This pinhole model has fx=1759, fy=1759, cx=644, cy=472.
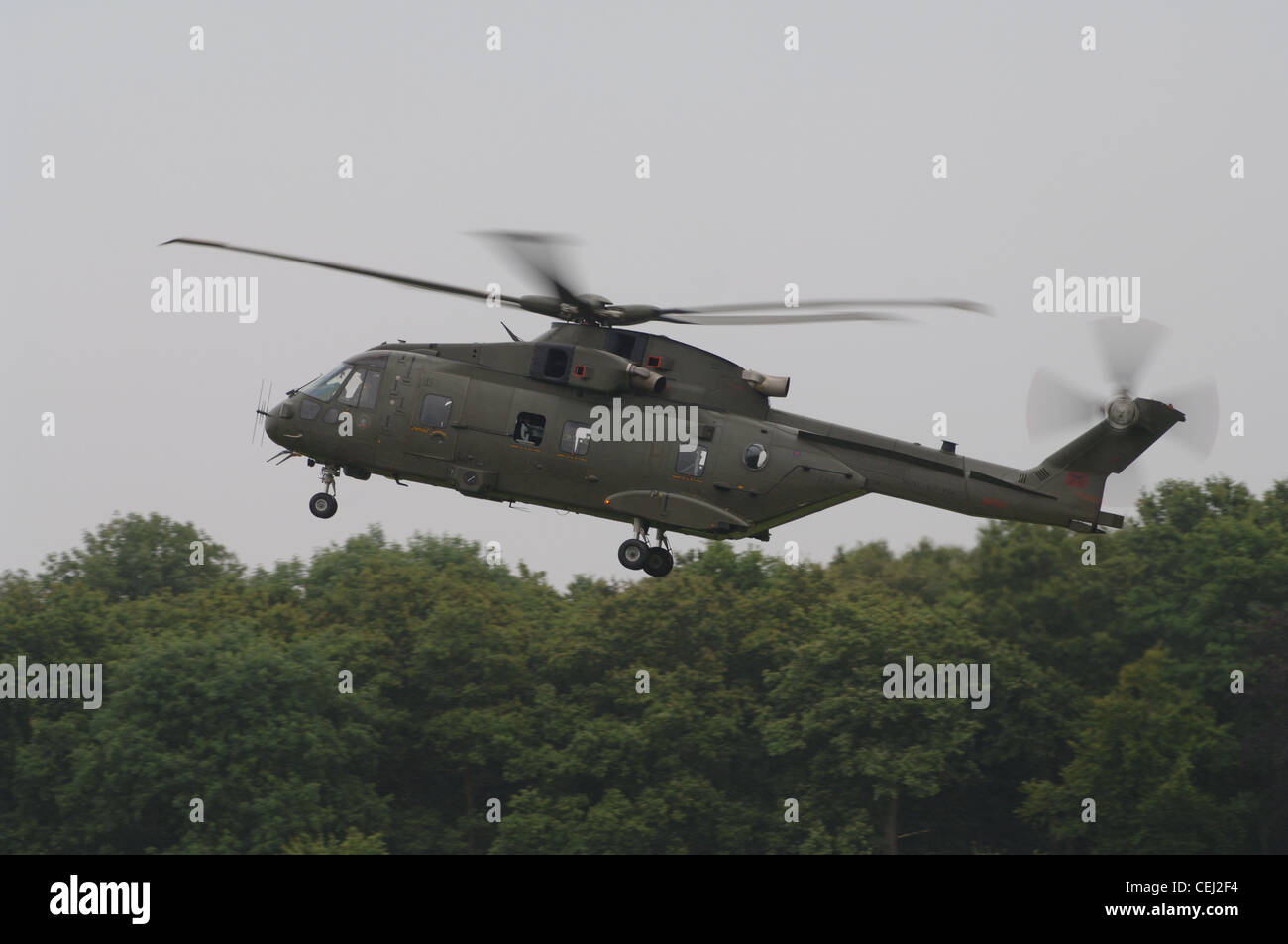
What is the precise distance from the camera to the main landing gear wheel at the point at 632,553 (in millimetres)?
34281

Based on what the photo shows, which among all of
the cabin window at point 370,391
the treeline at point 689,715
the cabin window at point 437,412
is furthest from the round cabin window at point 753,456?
the treeline at point 689,715

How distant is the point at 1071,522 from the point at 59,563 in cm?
7718

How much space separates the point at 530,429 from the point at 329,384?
4.46 meters

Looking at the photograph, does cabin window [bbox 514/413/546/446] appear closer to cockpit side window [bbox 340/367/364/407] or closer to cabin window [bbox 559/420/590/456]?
cabin window [bbox 559/420/590/456]

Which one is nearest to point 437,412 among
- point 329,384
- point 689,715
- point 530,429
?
point 530,429

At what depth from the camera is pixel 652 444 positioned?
33.5 meters

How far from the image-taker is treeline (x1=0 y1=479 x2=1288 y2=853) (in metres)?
72.1

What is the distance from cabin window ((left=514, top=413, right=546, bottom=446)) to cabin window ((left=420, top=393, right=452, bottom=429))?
4.69 ft

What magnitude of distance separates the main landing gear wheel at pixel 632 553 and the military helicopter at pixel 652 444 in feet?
0.13

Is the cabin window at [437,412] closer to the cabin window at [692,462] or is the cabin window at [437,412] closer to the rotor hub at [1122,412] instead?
the cabin window at [692,462]

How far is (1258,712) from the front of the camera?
78250 mm

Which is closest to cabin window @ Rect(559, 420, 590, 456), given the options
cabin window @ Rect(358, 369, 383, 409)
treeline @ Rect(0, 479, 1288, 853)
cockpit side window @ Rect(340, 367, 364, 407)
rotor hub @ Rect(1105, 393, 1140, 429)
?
cabin window @ Rect(358, 369, 383, 409)
